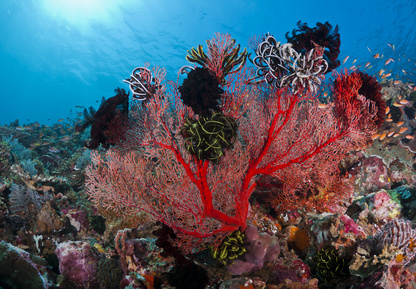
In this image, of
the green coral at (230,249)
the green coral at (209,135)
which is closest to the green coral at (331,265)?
the green coral at (230,249)

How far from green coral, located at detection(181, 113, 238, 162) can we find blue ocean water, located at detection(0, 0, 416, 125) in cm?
3317

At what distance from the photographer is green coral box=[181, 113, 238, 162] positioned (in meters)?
2.89

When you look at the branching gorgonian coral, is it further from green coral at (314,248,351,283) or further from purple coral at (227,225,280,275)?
green coral at (314,248,351,283)

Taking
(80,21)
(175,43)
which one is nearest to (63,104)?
(80,21)

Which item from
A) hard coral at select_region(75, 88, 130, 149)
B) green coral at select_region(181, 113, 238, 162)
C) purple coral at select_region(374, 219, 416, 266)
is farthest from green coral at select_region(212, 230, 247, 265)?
hard coral at select_region(75, 88, 130, 149)

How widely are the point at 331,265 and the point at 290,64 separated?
3710 mm

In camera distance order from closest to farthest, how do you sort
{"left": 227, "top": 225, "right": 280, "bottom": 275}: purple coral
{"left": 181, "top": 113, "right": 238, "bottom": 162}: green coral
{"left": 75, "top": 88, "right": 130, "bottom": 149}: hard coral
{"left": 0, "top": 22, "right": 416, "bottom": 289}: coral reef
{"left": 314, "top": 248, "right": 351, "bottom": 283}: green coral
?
{"left": 181, "top": 113, "right": 238, "bottom": 162}: green coral → {"left": 0, "top": 22, "right": 416, "bottom": 289}: coral reef → {"left": 314, "top": 248, "right": 351, "bottom": 283}: green coral → {"left": 227, "top": 225, "right": 280, "bottom": 275}: purple coral → {"left": 75, "top": 88, "right": 130, "bottom": 149}: hard coral

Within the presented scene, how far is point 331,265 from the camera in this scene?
12.6ft

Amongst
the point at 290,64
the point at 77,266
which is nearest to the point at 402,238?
the point at 290,64

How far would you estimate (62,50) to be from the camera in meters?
65.6

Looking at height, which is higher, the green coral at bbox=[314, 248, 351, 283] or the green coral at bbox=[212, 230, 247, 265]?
the green coral at bbox=[212, 230, 247, 265]

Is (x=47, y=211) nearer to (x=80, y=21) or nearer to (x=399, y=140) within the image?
(x=399, y=140)

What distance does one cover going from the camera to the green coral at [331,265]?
3.72m

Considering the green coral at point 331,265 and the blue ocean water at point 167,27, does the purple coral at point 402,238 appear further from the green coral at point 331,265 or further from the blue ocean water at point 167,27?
the blue ocean water at point 167,27
